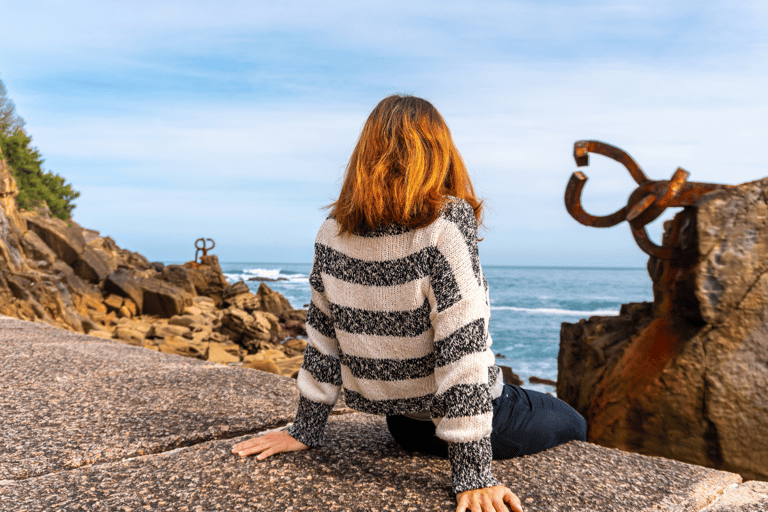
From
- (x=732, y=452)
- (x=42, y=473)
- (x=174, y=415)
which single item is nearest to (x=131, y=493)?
(x=42, y=473)

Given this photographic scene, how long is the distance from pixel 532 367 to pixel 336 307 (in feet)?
45.5

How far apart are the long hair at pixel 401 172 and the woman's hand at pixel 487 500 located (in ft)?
2.65

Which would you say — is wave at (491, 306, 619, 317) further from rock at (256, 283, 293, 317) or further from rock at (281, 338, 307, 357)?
rock at (281, 338, 307, 357)

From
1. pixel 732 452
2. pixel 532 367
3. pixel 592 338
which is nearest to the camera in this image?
pixel 732 452

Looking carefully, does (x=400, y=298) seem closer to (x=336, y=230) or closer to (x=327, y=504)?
(x=336, y=230)

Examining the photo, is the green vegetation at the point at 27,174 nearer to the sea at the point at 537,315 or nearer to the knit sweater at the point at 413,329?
the sea at the point at 537,315

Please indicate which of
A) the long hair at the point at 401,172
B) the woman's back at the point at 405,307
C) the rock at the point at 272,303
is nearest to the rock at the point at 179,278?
the rock at the point at 272,303

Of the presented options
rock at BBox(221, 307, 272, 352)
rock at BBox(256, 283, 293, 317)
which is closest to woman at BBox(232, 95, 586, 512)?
rock at BBox(221, 307, 272, 352)

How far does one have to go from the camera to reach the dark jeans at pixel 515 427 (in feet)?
6.45

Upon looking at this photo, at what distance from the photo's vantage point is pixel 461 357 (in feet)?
5.40

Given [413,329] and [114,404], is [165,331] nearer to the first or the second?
[114,404]

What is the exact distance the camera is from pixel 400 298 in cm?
175

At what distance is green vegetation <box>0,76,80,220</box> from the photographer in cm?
2830

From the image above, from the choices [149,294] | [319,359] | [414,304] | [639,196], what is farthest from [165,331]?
[414,304]
